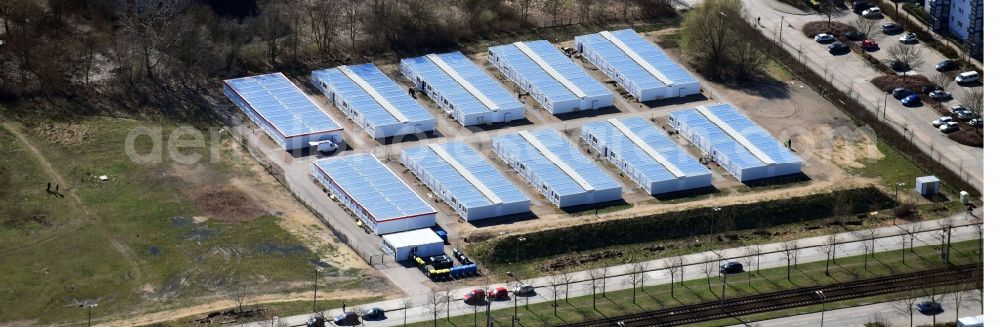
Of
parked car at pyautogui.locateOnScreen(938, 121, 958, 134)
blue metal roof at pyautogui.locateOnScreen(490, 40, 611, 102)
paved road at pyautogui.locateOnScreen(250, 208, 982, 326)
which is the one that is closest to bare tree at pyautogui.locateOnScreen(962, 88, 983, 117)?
parked car at pyautogui.locateOnScreen(938, 121, 958, 134)

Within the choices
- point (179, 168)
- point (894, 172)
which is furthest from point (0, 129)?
point (894, 172)

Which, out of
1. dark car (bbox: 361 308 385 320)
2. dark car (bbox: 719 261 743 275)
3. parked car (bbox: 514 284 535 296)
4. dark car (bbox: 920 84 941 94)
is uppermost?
dark car (bbox: 361 308 385 320)

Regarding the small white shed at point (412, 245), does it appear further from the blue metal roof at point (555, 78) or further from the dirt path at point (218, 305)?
the blue metal roof at point (555, 78)

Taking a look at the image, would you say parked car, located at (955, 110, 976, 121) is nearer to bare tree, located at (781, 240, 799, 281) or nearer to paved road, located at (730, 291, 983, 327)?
bare tree, located at (781, 240, 799, 281)

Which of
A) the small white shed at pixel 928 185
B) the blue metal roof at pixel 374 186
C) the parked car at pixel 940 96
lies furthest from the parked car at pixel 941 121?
the blue metal roof at pixel 374 186

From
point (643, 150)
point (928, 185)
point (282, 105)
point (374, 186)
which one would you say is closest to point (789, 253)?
point (928, 185)

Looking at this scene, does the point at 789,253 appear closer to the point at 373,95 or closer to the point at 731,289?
the point at 731,289
